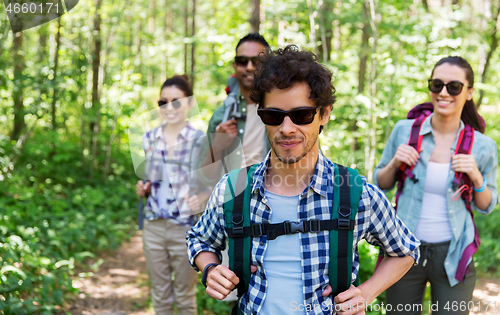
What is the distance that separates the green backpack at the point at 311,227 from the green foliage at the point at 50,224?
3.11 m

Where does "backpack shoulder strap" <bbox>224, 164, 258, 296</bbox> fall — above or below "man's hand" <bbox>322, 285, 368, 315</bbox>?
above

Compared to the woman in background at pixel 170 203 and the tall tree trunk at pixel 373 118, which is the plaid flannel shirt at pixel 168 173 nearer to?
the woman in background at pixel 170 203

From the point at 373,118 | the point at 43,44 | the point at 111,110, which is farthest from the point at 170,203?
the point at 43,44

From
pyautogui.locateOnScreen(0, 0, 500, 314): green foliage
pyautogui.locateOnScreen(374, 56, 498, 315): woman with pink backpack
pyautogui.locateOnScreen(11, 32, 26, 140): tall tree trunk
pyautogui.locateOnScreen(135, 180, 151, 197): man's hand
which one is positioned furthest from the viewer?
pyautogui.locateOnScreen(11, 32, 26, 140): tall tree trunk

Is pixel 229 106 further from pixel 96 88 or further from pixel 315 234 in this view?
pixel 96 88

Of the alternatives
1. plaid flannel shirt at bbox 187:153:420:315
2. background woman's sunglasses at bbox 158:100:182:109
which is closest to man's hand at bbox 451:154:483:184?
plaid flannel shirt at bbox 187:153:420:315

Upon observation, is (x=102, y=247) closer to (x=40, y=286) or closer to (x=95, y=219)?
(x=95, y=219)

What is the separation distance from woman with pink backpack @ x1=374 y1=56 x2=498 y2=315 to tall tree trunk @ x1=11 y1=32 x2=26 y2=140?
661 centimetres

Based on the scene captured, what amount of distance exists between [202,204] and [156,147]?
2.59 feet

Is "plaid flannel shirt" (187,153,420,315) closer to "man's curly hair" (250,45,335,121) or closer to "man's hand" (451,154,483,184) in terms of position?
"man's curly hair" (250,45,335,121)

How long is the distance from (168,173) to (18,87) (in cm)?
483

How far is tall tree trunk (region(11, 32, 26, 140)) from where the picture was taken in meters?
6.82

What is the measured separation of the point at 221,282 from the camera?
1574 mm

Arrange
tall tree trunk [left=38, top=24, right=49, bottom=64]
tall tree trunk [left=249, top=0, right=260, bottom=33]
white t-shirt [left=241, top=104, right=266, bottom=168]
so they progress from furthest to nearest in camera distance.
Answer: tall tree trunk [left=38, top=24, right=49, bottom=64] < tall tree trunk [left=249, top=0, right=260, bottom=33] < white t-shirt [left=241, top=104, right=266, bottom=168]
